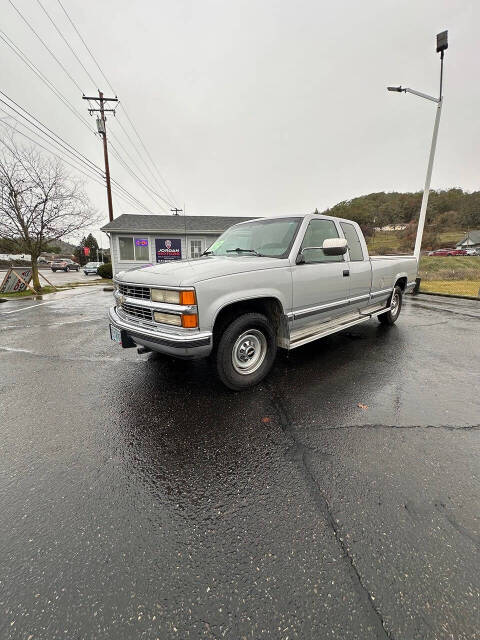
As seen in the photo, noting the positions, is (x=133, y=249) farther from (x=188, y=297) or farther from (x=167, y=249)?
(x=188, y=297)

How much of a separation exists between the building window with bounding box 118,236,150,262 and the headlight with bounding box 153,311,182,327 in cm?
1932

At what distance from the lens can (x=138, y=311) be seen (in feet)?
10.8

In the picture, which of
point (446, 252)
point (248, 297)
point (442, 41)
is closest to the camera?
point (248, 297)

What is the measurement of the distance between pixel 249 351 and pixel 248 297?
0.72m

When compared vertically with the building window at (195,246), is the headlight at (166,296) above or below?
below

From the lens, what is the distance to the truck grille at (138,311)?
3122 millimetres

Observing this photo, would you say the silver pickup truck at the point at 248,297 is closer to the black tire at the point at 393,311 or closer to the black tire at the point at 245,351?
the black tire at the point at 245,351

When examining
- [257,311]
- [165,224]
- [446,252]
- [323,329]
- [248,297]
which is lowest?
[323,329]

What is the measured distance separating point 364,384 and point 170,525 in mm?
2722

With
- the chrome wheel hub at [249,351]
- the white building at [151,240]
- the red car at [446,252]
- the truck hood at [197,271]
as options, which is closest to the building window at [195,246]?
the white building at [151,240]

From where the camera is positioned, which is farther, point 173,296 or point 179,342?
point 173,296

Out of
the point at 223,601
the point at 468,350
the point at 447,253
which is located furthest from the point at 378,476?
the point at 447,253

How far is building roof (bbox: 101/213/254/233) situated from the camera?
20359mm

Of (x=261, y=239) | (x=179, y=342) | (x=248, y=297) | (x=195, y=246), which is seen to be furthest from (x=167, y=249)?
(x=179, y=342)
